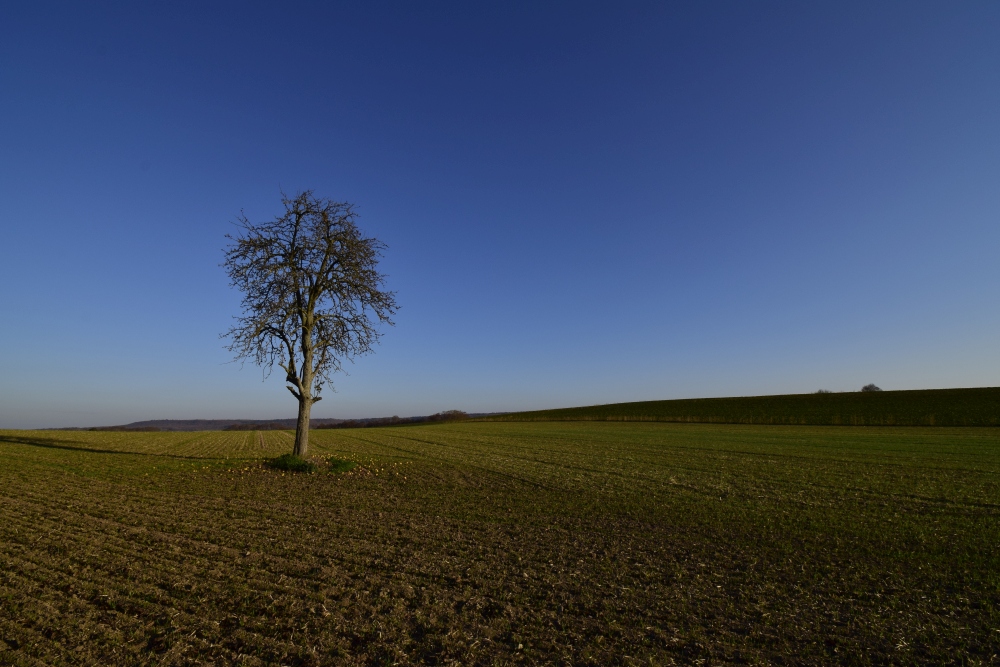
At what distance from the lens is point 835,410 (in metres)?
70.0

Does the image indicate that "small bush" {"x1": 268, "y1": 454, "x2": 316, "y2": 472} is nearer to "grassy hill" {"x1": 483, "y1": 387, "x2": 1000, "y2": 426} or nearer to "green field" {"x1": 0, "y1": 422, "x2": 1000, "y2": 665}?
"green field" {"x1": 0, "y1": 422, "x2": 1000, "y2": 665}

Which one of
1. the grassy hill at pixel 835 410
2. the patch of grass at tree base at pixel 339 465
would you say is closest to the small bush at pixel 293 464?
the patch of grass at tree base at pixel 339 465

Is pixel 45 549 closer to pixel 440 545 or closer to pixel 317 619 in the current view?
pixel 317 619

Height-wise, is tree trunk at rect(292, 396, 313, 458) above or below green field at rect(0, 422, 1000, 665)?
above

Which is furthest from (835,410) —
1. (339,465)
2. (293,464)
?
(293,464)

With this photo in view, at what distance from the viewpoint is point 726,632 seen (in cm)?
614

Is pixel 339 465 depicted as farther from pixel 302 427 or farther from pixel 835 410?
pixel 835 410

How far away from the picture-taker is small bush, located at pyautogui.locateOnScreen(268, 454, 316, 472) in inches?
779

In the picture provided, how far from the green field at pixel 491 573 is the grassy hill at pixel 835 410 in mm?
54039

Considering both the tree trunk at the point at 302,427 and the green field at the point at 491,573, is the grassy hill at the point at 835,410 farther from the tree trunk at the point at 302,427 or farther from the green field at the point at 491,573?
the tree trunk at the point at 302,427

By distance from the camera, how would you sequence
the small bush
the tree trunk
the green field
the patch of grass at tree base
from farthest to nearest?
the tree trunk < the patch of grass at tree base < the small bush < the green field

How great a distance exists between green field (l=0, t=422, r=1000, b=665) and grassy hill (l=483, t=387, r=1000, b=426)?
5404cm

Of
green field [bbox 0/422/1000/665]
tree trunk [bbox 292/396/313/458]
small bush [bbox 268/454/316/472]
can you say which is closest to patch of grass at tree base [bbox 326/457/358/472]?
small bush [bbox 268/454/316/472]

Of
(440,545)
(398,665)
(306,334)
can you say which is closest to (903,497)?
(440,545)
